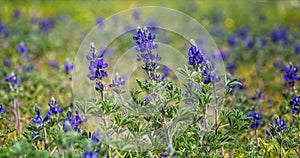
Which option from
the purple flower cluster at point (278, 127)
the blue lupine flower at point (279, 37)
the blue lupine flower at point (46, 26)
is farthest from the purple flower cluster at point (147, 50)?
the blue lupine flower at point (46, 26)

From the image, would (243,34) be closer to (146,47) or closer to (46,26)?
(46,26)

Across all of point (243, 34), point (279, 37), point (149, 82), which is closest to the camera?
point (149, 82)

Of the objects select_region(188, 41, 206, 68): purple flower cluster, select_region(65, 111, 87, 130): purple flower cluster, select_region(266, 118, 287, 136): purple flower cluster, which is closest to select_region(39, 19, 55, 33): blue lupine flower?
select_region(65, 111, 87, 130): purple flower cluster

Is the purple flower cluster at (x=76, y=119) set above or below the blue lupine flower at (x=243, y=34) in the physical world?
below

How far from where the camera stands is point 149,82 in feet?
11.5

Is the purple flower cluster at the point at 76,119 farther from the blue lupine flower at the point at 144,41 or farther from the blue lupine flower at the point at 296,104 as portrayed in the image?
the blue lupine flower at the point at 296,104

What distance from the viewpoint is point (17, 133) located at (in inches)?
179

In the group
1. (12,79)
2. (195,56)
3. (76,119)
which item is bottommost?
(76,119)

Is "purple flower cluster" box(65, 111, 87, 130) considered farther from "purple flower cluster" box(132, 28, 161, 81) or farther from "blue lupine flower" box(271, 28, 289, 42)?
"blue lupine flower" box(271, 28, 289, 42)

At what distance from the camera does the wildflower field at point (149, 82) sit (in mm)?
3539

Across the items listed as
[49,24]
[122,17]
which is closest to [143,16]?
[122,17]

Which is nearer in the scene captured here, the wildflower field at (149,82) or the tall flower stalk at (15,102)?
the wildflower field at (149,82)

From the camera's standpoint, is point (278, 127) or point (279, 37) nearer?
point (278, 127)

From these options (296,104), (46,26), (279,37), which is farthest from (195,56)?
(46,26)
